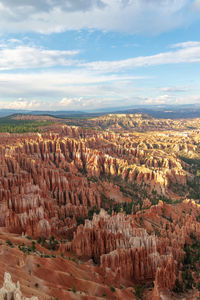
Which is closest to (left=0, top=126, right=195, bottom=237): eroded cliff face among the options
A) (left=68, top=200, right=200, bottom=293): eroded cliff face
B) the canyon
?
the canyon

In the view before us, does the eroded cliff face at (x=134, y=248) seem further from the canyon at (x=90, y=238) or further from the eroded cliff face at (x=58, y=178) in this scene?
the eroded cliff face at (x=58, y=178)

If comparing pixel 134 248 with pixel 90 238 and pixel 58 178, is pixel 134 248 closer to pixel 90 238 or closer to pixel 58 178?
pixel 90 238

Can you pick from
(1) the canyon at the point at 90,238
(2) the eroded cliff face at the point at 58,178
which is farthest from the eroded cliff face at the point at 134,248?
(2) the eroded cliff face at the point at 58,178

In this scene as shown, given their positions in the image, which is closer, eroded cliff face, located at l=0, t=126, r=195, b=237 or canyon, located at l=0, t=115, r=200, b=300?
canyon, located at l=0, t=115, r=200, b=300

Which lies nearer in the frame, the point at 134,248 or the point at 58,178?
the point at 134,248

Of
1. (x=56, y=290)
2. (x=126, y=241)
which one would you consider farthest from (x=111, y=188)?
(x=56, y=290)

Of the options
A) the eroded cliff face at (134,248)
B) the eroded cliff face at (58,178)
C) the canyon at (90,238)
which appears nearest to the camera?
the canyon at (90,238)

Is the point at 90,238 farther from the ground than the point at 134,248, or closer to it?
closer to it

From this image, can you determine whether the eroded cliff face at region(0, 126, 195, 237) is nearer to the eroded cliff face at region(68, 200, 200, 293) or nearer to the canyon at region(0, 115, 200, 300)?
the canyon at region(0, 115, 200, 300)

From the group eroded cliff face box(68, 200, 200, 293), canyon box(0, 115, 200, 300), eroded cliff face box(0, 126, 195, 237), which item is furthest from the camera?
eroded cliff face box(0, 126, 195, 237)

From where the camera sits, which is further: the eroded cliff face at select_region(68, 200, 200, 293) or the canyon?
the eroded cliff face at select_region(68, 200, 200, 293)

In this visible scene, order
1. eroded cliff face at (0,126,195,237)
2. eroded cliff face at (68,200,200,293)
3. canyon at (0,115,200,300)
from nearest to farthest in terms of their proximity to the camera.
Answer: canyon at (0,115,200,300), eroded cliff face at (68,200,200,293), eroded cliff face at (0,126,195,237)

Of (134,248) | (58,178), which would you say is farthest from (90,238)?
(58,178)

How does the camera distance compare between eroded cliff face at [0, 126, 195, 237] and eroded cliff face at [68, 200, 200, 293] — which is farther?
eroded cliff face at [0, 126, 195, 237]
